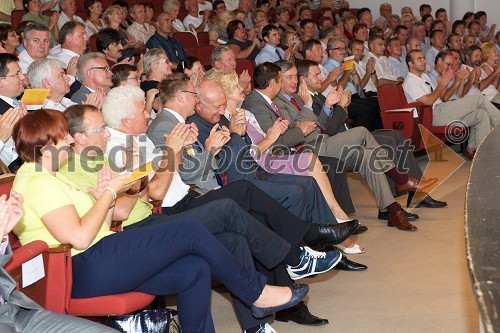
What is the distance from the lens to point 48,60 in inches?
176

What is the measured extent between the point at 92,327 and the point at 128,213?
3.54 feet

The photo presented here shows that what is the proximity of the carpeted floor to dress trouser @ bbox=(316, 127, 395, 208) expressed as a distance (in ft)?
0.78

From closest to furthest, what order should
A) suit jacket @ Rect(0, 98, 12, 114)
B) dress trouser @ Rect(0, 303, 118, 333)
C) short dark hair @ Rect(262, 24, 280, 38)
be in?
dress trouser @ Rect(0, 303, 118, 333) < suit jacket @ Rect(0, 98, 12, 114) < short dark hair @ Rect(262, 24, 280, 38)

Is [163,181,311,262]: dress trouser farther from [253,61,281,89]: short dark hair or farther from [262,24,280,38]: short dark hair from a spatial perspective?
A: [262,24,280,38]: short dark hair

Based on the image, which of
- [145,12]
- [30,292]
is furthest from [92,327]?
[145,12]

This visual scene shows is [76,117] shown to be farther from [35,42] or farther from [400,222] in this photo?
[400,222]

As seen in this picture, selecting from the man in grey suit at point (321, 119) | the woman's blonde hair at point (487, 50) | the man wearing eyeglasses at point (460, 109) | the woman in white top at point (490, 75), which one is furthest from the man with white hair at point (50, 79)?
the woman's blonde hair at point (487, 50)

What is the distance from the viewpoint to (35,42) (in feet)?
17.8

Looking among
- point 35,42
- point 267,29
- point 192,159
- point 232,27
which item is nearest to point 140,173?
point 192,159

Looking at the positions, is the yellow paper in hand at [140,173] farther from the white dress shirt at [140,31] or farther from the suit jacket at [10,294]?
the white dress shirt at [140,31]

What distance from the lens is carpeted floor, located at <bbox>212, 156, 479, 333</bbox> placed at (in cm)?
347

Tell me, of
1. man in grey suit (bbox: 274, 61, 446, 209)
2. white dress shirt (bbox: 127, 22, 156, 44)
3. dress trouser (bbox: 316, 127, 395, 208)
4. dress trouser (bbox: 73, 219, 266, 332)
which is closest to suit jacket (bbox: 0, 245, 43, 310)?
dress trouser (bbox: 73, 219, 266, 332)

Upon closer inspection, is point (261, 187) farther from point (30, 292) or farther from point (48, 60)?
point (30, 292)

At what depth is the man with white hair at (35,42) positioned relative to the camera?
543 centimetres
